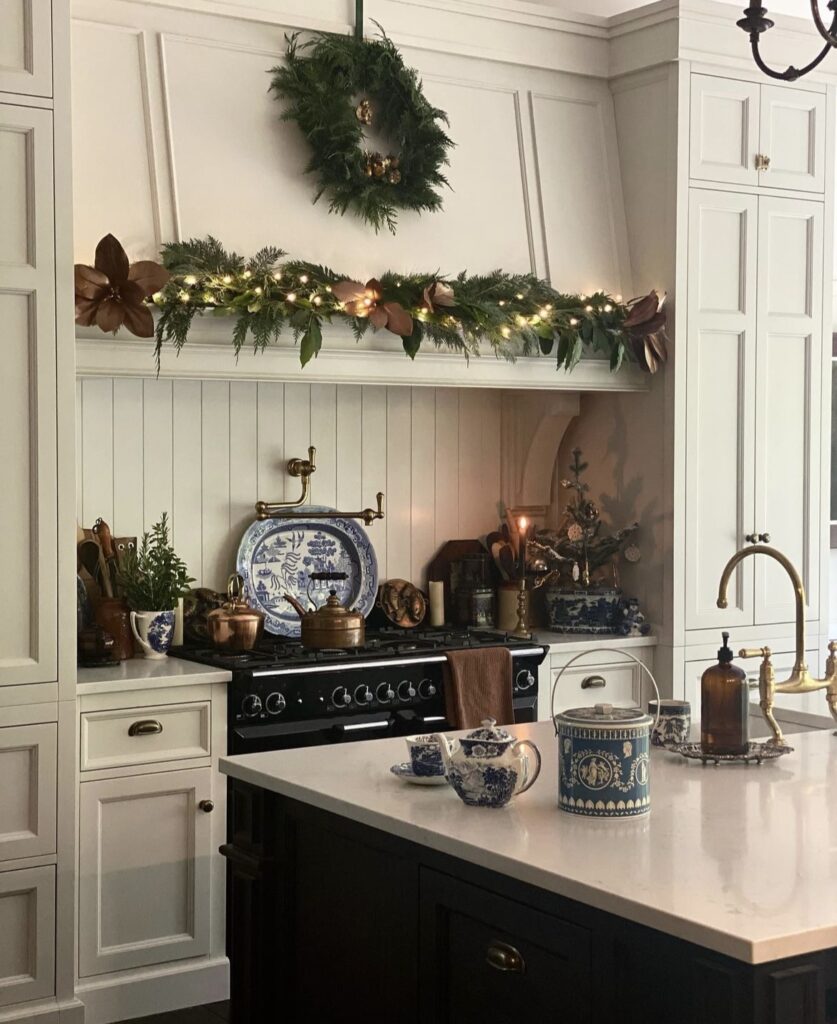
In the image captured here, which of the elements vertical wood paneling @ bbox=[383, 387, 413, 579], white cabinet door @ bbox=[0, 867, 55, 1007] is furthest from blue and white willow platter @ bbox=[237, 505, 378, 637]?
white cabinet door @ bbox=[0, 867, 55, 1007]

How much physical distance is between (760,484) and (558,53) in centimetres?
171

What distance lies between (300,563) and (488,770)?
262 centimetres

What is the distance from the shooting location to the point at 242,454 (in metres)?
4.91

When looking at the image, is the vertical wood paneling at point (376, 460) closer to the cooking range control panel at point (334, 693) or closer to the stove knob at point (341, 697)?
the cooking range control panel at point (334, 693)

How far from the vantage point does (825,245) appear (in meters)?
5.34

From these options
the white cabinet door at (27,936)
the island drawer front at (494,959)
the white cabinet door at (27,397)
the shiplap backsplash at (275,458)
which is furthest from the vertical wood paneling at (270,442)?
the island drawer front at (494,959)

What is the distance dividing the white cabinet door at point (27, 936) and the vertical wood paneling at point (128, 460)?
1239mm

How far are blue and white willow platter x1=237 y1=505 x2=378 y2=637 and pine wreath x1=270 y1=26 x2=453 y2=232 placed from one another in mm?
1081

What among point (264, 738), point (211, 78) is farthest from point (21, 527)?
point (211, 78)

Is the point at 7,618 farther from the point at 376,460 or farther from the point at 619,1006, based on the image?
the point at 619,1006

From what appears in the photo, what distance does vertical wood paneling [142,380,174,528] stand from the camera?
473cm

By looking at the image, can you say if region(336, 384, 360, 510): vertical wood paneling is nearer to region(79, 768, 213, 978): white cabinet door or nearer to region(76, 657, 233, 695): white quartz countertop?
region(76, 657, 233, 695): white quartz countertop

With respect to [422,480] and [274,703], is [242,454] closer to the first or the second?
[422,480]

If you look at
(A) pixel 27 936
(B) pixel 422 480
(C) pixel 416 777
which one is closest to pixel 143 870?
(A) pixel 27 936
